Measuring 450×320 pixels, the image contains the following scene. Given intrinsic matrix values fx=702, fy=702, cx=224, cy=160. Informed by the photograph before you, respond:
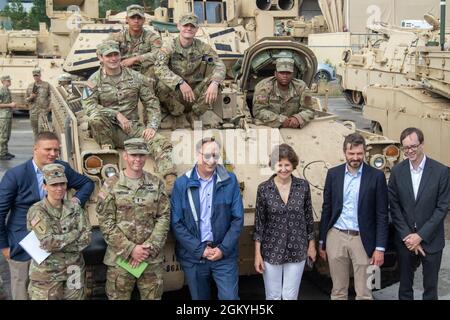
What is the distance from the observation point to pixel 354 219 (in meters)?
5.50

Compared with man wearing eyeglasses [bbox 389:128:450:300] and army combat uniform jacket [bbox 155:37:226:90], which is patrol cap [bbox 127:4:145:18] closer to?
army combat uniform jacket [bbox 155:37:226:90]

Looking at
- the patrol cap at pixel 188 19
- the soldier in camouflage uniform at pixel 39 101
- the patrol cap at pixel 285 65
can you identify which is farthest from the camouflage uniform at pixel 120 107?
the soldier in camouflage uniform at pixel 39 101

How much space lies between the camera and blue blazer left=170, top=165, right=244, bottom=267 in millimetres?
5297

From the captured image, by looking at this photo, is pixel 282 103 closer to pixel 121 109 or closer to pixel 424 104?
pixel 121 109

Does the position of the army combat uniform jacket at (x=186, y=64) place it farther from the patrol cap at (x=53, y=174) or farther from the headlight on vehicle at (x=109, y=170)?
the patrol cap at (x=53, y=174)

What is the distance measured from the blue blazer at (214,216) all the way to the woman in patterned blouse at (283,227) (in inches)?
7.3

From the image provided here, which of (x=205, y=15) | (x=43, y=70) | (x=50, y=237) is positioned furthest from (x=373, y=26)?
(x=50, y=237)

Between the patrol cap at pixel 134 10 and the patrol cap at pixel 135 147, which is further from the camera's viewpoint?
the patrol cap at pixel 134 10

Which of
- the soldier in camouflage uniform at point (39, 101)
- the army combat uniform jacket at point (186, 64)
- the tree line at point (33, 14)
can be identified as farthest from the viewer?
the tree line at point (33, 14)

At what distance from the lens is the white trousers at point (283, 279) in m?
5.39

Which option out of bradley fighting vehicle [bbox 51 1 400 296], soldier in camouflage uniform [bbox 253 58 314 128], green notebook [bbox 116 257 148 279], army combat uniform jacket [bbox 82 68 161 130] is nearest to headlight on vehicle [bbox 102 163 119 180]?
bradley fighting vehicle [bbox 51 1 400 296]

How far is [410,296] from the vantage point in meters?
5.76

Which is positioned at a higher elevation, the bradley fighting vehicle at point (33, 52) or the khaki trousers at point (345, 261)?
the bradley fighting vehicle at point (33, 52)

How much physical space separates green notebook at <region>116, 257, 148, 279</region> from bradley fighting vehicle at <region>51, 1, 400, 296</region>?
0.37 m
